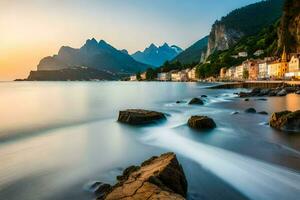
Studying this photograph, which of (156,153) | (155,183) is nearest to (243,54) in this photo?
(156,153)

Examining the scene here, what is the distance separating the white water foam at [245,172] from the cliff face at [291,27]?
103 metres

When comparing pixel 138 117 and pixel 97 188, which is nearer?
pixel 97 188

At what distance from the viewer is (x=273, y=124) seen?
20281 mm

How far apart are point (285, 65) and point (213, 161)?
341 feet

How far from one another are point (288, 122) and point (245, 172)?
26.8 feet

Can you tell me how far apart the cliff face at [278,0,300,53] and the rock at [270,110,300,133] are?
96952mm

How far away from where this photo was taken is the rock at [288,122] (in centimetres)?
1833

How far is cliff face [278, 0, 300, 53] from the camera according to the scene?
10750cm

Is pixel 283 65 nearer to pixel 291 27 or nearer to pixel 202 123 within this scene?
pixel 291 27

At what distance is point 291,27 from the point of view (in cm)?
10975

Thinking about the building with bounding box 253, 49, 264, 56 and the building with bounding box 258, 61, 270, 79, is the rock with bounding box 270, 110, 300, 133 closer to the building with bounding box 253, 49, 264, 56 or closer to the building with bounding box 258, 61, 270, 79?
the building with bounding box 258, 61, 270, 79

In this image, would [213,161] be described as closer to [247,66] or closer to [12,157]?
[12,157]

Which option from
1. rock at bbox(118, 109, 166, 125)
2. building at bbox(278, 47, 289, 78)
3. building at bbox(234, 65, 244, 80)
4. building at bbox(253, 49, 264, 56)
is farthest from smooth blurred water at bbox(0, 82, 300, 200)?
building at bbox(253, 49, 264, 56)

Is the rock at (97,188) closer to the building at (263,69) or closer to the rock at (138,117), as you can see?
the rock at (138,117)
